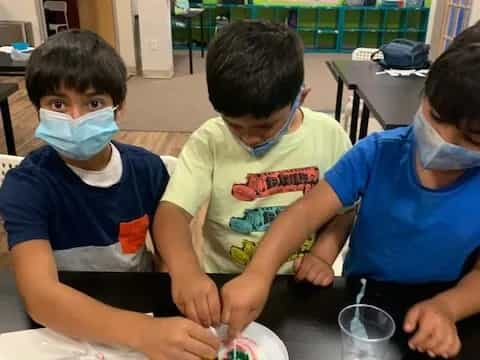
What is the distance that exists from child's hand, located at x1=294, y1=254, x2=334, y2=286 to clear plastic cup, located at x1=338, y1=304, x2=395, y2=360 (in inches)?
3.6

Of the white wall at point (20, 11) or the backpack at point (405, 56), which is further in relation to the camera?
the white wall at point (20, 11)

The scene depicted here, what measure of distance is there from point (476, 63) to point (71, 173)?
0.78 metres

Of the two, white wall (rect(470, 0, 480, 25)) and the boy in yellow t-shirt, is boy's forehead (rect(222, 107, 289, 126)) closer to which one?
the boy in yellow t-shirt

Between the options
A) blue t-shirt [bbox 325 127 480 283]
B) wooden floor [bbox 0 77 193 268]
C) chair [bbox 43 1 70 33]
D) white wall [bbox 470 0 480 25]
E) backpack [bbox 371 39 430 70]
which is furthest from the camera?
chair [bbox 43 1 70 33]

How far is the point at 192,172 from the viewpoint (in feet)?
3.34

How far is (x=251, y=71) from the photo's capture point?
0.88m

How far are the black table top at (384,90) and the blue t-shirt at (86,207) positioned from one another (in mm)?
1093

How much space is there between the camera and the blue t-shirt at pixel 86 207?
0.94 m

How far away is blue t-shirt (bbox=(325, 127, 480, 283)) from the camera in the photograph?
0.91 metres

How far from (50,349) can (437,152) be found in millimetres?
692

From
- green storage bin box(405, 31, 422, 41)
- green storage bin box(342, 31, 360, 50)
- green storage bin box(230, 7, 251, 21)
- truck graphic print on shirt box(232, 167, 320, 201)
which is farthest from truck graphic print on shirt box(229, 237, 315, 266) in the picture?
green storage bin box(405, 31, 422, 41)

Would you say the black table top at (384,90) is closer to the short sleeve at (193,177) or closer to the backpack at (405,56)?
the backpack at (405,56)

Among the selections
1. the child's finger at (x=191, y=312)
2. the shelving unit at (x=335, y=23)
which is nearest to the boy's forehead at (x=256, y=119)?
the child's finger at (x=191, y=312)

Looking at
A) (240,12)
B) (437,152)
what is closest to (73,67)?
(437,152)
